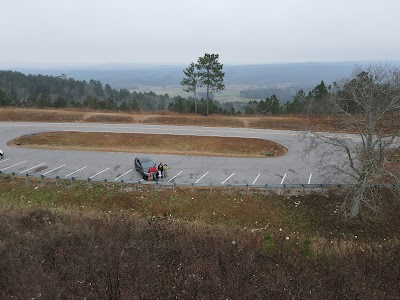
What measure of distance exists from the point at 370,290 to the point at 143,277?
9.40 meters

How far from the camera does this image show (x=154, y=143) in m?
32.9

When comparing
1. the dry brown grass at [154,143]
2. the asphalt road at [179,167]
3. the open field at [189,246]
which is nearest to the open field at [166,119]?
the dry brown grass at [154,143]

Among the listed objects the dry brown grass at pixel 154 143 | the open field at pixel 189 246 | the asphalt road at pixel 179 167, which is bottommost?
the open field at pixel 189 246

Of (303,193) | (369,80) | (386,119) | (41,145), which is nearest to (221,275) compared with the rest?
(303,193)

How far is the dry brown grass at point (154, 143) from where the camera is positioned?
1200 inches

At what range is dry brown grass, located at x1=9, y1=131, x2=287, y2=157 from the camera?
3048cm

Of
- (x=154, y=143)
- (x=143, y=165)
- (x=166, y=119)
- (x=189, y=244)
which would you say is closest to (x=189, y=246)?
(x=189, y=244)

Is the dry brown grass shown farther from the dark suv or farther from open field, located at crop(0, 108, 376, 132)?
open field, located at crop(0, 108, 376, 132)

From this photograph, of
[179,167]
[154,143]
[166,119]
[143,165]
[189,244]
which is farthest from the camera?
[166,119]

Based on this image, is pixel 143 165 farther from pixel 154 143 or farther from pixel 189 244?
pixel 189 244

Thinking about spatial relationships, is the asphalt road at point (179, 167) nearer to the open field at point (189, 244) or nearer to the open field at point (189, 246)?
the open field at point (189, 244)

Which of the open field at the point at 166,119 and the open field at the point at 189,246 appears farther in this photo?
the open field at the point at 166,119

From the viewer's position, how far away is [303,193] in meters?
21.4

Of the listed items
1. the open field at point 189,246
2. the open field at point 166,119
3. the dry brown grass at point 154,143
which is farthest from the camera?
the open field at point 166,119
